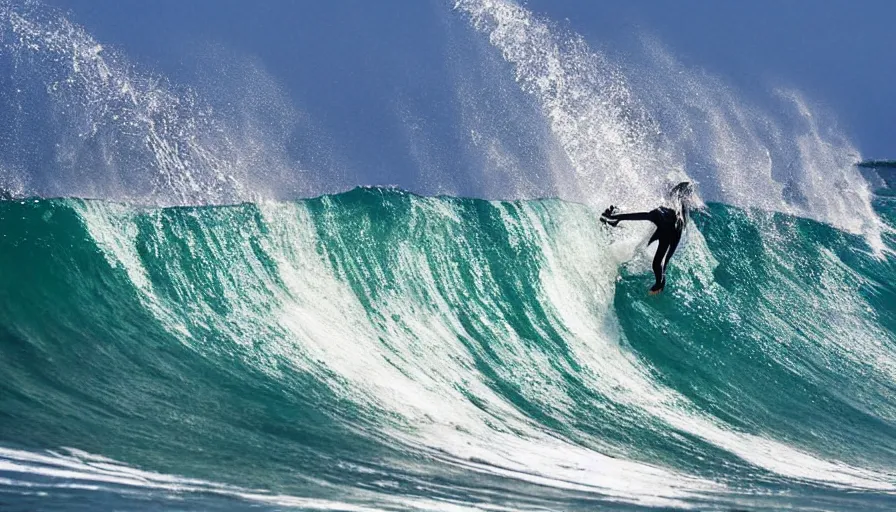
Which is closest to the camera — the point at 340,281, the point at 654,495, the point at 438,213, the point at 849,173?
the point at 654,495

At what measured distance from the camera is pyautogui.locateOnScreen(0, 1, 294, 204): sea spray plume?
8.47 m

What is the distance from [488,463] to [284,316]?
232 centimetres

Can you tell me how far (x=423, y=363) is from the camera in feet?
23.5

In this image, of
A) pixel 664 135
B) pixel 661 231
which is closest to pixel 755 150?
pixel 664 135

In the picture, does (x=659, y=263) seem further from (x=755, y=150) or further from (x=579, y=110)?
(x=755, y=150)

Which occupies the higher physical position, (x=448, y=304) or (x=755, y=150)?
(x=755, y=150)

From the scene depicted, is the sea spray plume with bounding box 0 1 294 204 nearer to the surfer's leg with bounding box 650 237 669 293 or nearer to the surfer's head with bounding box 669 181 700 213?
the surfer's leg with bounding box 650 237 669 293

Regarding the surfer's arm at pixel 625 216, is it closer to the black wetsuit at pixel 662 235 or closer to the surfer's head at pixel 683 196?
the black wetsuit at pixel 662 235

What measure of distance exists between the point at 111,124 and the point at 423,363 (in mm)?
3691

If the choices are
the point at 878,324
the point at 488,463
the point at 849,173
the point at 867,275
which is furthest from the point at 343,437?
the point at 849,173

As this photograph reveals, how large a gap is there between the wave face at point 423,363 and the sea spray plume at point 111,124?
381 millimetres

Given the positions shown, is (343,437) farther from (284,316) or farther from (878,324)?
(878,324)

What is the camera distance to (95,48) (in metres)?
8.95

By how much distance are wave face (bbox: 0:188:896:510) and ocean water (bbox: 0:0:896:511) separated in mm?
26
